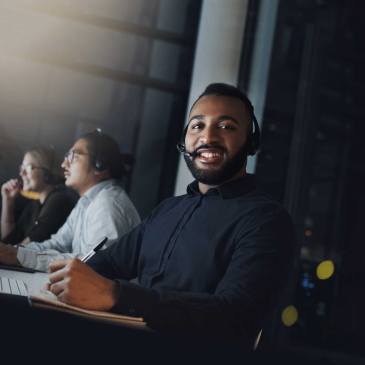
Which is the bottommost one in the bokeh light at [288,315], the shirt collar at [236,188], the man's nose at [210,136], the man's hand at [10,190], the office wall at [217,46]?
the bokeh light at [288,315]

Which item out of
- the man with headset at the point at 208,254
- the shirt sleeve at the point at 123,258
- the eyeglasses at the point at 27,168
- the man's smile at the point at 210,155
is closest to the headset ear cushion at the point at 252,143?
the man with headset at the point at 208,254

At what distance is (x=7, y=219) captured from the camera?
214cm

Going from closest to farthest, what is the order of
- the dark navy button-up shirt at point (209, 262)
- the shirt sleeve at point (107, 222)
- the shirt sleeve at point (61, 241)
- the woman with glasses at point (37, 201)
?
the dark navy button-up shirt at point (209, 262)
the shirt sleeve at point (107, 222)
the shirt sleeve at point (61, 241)
the woman with glasses at point (37, 201)

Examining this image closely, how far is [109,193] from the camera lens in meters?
2.06

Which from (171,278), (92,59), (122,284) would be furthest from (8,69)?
(122,284)

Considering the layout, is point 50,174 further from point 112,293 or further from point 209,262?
point 112,293

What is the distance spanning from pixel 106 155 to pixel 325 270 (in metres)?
1.72

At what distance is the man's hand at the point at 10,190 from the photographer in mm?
2135

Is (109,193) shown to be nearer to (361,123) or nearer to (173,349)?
(173,349)

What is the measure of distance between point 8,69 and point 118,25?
717 mm

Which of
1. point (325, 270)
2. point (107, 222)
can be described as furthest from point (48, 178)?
point (325, 270)

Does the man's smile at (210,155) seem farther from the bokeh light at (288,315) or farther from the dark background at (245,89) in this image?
the bokeh light at (288,315)

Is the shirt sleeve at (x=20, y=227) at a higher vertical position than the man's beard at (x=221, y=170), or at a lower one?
lower

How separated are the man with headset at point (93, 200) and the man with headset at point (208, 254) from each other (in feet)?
1.49
